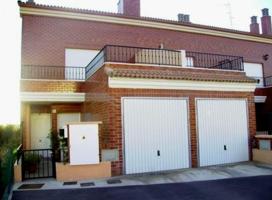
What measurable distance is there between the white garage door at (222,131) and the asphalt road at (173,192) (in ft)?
8.74

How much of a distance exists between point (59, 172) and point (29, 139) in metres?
6.65

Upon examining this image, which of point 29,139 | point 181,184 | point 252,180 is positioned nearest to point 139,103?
point 181,184

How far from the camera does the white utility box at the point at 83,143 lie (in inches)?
341

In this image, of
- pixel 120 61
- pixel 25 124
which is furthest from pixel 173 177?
pixel 25 124

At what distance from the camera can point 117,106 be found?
9.19 meters

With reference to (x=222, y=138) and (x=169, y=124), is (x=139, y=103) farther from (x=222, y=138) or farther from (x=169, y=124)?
(x=222, y=138)

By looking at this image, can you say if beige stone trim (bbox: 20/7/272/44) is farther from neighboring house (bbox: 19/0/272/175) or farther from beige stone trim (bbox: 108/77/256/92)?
beige stone trim (bbox: 108/77/256/92)

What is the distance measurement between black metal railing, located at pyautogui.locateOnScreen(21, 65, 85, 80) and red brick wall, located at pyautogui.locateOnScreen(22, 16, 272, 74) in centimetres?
29

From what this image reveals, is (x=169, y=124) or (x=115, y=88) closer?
(x=115, y=88)

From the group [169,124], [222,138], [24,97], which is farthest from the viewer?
[24,97]

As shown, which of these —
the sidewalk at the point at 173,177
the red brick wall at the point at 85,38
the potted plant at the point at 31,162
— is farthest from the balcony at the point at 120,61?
the sidewalk at the point at 173,177

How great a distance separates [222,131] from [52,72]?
8.92 m

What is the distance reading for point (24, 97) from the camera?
12.3 metres

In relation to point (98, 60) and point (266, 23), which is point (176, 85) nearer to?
point (98, 60)
